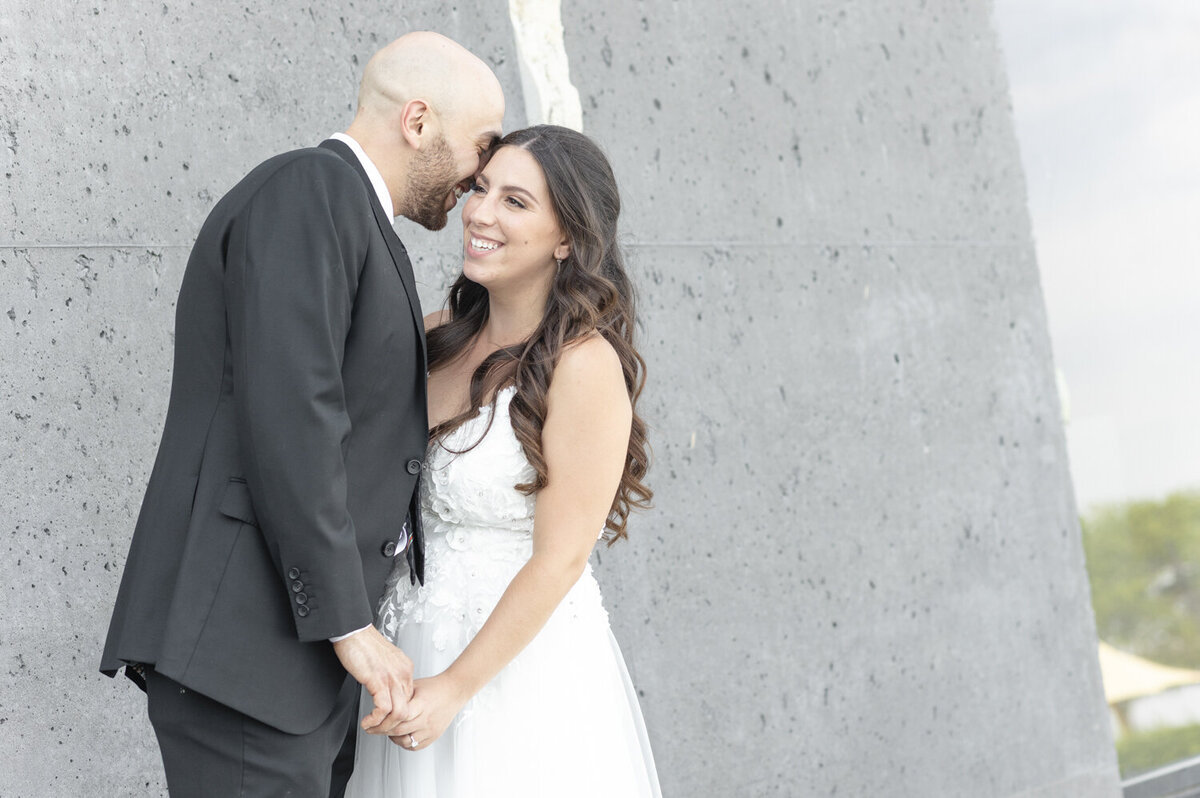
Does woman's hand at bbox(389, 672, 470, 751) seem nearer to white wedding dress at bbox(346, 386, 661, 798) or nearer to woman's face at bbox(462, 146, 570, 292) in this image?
white wedding dress at bbox(346, 386, 661, 798)

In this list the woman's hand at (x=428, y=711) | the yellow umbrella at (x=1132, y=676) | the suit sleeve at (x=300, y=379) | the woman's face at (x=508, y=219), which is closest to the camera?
the suit sleeve at (x=300, y=379)

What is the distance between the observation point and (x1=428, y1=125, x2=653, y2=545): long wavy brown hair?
2264mm

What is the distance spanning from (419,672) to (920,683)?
240 centimetres

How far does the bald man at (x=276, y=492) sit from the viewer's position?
1.84 meters

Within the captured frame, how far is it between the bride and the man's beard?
10cm

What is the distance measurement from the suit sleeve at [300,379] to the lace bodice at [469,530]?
38 cm

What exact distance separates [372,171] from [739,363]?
74.0 inches

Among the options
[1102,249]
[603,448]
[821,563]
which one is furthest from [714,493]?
[1102,249]

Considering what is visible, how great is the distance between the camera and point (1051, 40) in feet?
17.4

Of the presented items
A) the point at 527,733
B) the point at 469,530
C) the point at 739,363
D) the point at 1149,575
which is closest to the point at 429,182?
the point at 469,530

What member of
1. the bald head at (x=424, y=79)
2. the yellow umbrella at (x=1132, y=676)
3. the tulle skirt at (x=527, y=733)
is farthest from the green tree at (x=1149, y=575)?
the bald head at (x=424, y=79)

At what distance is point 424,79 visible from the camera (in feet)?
7.23

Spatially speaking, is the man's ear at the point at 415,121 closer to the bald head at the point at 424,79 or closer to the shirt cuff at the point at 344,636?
the bald head at the point at 424,79

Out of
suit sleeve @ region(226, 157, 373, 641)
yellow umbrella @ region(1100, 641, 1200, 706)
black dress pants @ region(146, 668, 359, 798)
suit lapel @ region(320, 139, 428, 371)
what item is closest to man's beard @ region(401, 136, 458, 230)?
suit lapel @ region(320, 139, 428, 371)
